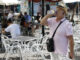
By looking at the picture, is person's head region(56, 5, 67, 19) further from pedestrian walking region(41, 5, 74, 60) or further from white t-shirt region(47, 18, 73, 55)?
white t-shirt region(47, 18, 73, 55)

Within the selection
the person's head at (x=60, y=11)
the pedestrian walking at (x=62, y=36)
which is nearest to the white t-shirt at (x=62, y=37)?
the pedestrian walking at (x=62, y=36)

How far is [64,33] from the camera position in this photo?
4.14 m

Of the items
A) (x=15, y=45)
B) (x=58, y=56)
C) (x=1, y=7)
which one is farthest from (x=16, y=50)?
(x=1, y=7)

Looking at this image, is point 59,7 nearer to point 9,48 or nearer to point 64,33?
point 64,33

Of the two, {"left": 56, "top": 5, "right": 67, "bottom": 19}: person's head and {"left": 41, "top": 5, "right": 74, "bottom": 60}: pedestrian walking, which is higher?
{"left": 56, "top": 5, "right": 67, "bottom": 19}: person's head

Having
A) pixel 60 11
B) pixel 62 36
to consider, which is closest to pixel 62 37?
pixel 62 36

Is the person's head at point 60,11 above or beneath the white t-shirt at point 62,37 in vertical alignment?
above

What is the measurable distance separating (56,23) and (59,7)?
0.26 meters

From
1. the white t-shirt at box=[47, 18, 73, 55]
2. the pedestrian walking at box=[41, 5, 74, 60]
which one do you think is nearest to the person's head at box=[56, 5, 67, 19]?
the pedestrian walking at box=[41, 5, 74, 60]

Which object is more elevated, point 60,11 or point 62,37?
point 60,11

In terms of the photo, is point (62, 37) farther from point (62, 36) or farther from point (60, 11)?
point (60, 11)

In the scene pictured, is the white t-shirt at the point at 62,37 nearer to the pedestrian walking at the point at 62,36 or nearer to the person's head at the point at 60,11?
the pedestrian walking at the point at 62,36

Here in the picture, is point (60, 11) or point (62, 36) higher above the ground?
point (60, 11)

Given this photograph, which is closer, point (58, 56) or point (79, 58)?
point (58, 56)
